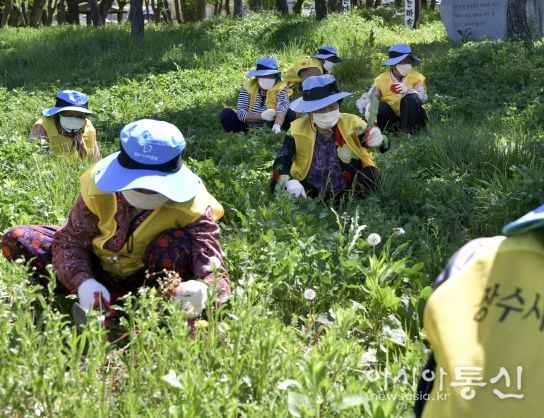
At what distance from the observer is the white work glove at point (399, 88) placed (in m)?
6.76

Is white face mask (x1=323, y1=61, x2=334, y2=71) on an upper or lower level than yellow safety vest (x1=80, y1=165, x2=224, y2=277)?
lower

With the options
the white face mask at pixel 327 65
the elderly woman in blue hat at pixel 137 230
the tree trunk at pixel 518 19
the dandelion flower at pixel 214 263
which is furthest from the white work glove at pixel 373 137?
the tree trunk at pixel 518 19

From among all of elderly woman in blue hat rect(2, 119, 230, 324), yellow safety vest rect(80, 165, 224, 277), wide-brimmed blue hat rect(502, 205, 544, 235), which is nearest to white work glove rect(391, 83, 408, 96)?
elderly woman in blue hat rect(2, 119, 230, 324)

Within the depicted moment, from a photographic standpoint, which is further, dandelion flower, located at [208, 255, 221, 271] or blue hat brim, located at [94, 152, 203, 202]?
blue hat brim, located at [94, 152, 203, 202]

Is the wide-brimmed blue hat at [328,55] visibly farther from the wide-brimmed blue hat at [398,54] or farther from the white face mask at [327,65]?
the wide-brimmed blue hat at [398,54]

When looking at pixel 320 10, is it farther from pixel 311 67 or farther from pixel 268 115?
pixel 268 115

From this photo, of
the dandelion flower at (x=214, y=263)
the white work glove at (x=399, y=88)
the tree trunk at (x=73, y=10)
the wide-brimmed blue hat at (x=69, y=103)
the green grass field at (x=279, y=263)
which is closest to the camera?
the green grass field at (x=279, y=263)

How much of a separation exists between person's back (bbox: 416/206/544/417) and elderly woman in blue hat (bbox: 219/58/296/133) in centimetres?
562

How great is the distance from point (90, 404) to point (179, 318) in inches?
12.7

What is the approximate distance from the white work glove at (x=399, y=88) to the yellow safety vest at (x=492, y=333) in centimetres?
547

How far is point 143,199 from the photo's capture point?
2699 millimetres

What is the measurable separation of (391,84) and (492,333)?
5.72 m

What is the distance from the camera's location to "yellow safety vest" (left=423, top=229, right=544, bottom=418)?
1.36 metres

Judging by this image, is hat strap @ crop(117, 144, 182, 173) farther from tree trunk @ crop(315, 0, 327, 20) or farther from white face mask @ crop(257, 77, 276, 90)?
tree trunk @ crop(315, 0, 327, 20)
